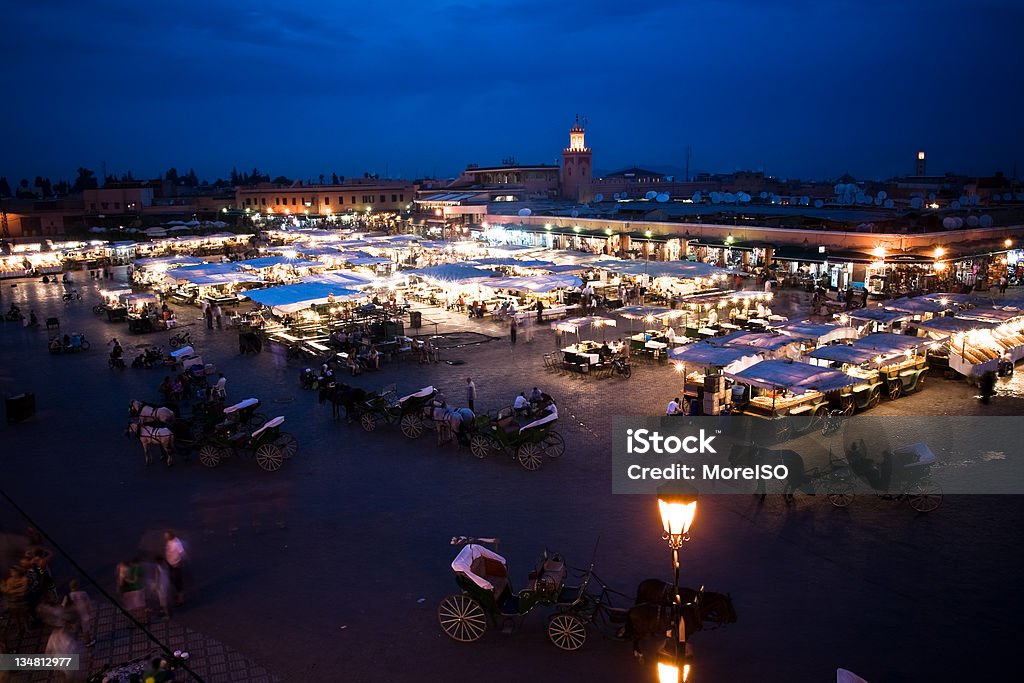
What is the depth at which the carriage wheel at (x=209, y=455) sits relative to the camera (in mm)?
9969

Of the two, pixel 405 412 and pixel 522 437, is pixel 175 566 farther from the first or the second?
pixel 405 412

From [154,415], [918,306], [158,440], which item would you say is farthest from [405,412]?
[918,306]

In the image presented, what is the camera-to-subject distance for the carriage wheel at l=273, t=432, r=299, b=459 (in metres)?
10.2

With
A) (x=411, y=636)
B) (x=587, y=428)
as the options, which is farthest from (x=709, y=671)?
(x=587, y=428)

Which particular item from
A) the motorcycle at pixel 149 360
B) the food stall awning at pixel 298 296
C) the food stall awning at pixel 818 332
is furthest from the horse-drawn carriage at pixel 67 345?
the food stall awning at pixel 818 332

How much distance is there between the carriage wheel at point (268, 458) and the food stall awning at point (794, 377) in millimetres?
7032

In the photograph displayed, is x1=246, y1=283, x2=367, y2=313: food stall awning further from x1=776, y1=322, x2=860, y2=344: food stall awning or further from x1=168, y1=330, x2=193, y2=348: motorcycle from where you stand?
x1=776, y1=322, x2=860, y2=344: food stall awning

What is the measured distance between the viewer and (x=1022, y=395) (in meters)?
12.9

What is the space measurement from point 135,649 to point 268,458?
158 inches

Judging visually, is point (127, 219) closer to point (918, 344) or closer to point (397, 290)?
point (397, 290)

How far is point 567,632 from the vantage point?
572 cm

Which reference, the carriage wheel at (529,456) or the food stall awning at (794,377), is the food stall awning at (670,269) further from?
the carriage wheel at (529,456)

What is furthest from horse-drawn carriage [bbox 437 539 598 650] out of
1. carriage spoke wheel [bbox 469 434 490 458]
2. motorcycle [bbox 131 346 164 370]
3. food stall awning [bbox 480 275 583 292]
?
food stall awning [bbox 480 275 583 292]

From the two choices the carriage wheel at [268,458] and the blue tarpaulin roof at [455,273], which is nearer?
the carriage wheel at [268,458]
